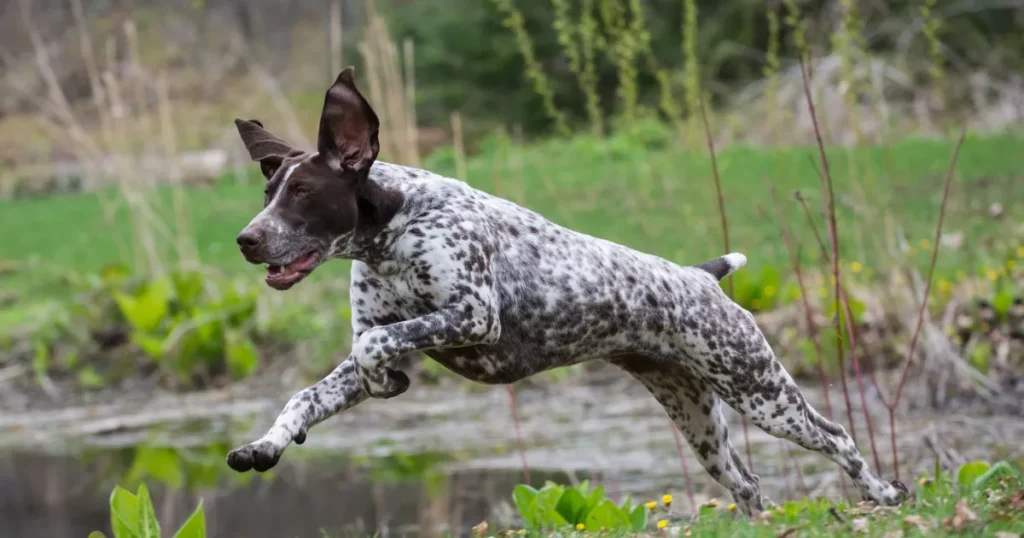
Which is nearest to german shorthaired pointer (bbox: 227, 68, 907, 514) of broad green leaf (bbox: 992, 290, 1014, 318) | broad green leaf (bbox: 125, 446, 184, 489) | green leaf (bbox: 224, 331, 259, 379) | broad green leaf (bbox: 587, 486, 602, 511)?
broad green leaf (bbox: 587, 486, 602, 511)

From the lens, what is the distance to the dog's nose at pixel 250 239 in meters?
4.26

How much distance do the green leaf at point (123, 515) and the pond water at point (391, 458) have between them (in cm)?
138

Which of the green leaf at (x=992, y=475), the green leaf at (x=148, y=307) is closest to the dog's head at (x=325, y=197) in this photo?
the green leaf at (x=992, y=475)

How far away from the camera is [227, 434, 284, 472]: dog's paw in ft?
14.0

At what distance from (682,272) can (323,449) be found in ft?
15.5

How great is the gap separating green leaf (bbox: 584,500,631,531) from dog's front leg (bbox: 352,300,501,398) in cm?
121

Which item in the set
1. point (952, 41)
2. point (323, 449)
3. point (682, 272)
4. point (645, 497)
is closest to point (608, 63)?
point (952, 41)

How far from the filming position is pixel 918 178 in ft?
43.0

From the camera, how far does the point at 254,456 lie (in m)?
4.29

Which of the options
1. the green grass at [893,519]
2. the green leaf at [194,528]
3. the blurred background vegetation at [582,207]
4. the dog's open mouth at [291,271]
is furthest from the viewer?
the blurred background vegetation at [582,207]

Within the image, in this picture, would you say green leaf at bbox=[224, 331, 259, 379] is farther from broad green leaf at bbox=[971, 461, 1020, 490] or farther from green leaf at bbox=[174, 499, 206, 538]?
broad green leaf at bbox=[971, 461, 1020, 490]

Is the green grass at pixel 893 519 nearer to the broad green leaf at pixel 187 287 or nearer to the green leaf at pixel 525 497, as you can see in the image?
the green leaf at pixel 525 497

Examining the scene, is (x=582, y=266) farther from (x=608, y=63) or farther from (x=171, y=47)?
(x=171, y=47)

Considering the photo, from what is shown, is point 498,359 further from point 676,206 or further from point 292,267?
point 676,206
